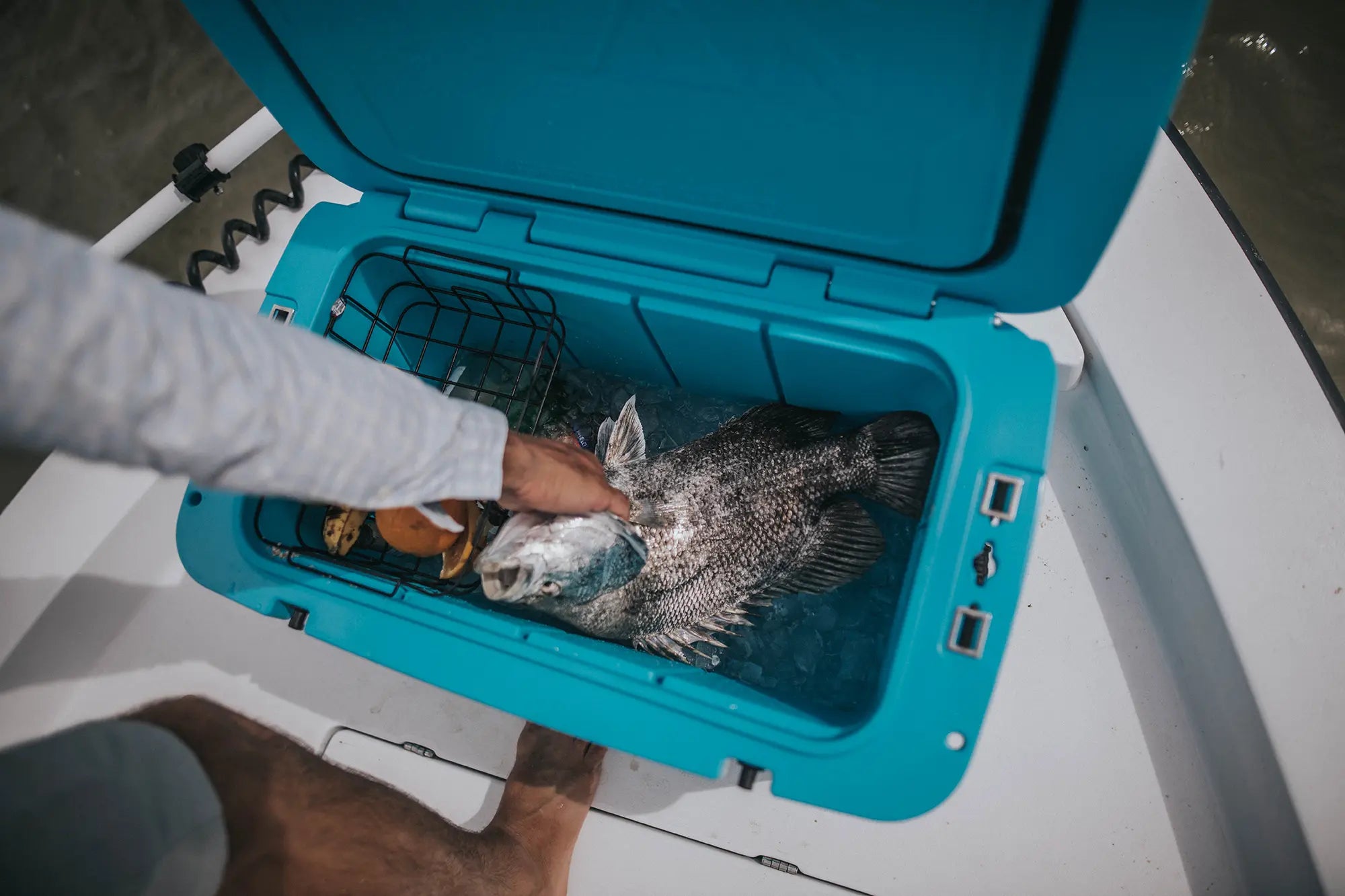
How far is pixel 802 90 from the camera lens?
74 cm

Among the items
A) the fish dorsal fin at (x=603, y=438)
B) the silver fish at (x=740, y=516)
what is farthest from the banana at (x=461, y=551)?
the fish dorsal fin at (x=603, y=438)

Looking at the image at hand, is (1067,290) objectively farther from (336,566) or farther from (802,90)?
(336,566)

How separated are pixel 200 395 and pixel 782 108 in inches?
26.1

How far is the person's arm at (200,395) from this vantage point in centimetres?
42

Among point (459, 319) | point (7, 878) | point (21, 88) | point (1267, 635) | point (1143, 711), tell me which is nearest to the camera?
point (7, 878)

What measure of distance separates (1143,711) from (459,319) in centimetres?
151

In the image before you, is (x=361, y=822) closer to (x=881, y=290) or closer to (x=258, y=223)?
(x=881, y=290)

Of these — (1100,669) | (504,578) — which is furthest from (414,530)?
(1100,669)

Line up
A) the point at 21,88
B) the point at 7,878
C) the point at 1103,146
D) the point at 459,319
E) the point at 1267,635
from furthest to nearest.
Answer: the point at 21,88 < the point at 459,319 < the point at 1267,635 < the point at 1103,146 < the point at 7,878

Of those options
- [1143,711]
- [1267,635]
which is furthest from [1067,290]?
A: [1143,711]

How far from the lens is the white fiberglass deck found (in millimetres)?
1070

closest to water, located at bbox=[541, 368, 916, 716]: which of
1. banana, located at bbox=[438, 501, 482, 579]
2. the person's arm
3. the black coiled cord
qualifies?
banana, located at bbox=[438, 501, 482, 579]

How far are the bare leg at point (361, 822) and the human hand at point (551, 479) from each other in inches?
21.2

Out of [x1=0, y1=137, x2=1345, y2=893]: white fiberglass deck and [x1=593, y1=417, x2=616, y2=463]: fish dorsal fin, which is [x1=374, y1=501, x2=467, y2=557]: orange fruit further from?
[x1=0, y1=137, x2=1345, y2=893]: white fiberglass deck
